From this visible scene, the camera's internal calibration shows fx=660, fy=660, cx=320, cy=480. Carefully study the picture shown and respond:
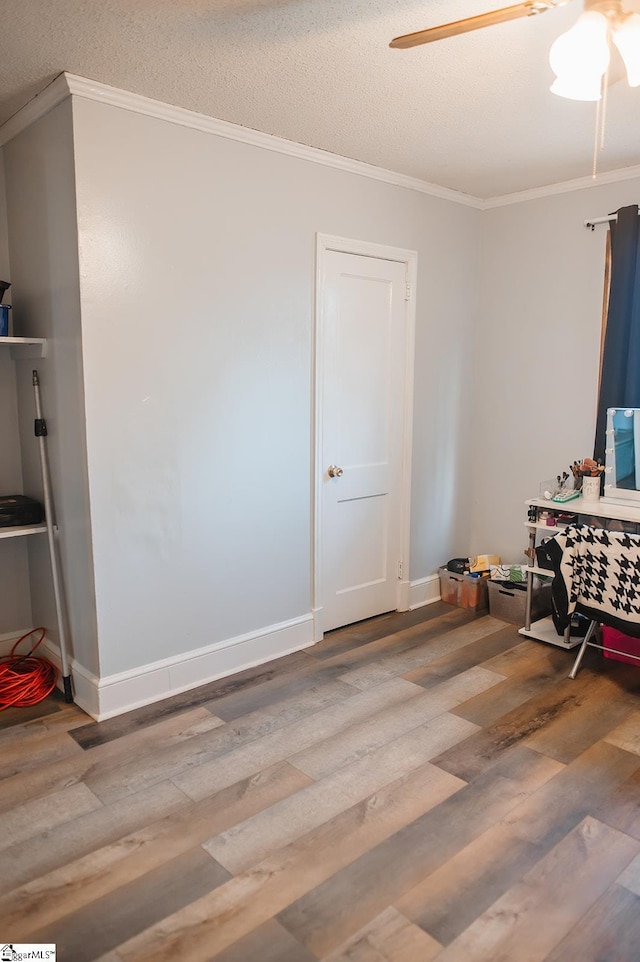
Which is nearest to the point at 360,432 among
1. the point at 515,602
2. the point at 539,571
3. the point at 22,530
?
the point at 539,571

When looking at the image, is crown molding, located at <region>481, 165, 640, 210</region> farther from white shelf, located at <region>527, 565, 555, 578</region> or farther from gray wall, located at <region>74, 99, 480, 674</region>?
white shelf, located at <region>527, 565, 555, 578</region>

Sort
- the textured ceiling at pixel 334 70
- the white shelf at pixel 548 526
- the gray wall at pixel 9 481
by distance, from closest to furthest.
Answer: the textured ceiling at pixel 334 70
the gray wall at pixel 9 481
the white shelf at pixel 548 526

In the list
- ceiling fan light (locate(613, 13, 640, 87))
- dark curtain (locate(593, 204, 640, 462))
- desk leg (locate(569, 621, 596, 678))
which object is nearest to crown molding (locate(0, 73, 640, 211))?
dark curtain (locate(593, 204, 640, 462))

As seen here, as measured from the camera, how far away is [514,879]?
6.46ft

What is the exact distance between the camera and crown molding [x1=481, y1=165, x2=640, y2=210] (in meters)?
3.62

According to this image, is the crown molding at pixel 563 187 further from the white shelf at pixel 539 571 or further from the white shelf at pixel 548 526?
the white shelf at pixel 539 571

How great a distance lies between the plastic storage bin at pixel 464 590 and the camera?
4164mm

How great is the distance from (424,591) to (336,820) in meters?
2.22

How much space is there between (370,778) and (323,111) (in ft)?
8.84

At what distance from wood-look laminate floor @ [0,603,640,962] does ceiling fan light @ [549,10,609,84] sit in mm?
2297

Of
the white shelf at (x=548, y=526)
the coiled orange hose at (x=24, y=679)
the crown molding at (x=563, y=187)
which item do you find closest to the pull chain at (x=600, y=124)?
the crown molding at (x=563, y=187)

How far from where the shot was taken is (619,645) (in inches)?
134

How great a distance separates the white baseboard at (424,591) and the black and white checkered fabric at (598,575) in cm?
121

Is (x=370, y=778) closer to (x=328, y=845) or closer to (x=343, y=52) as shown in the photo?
(x=328, y=845)
